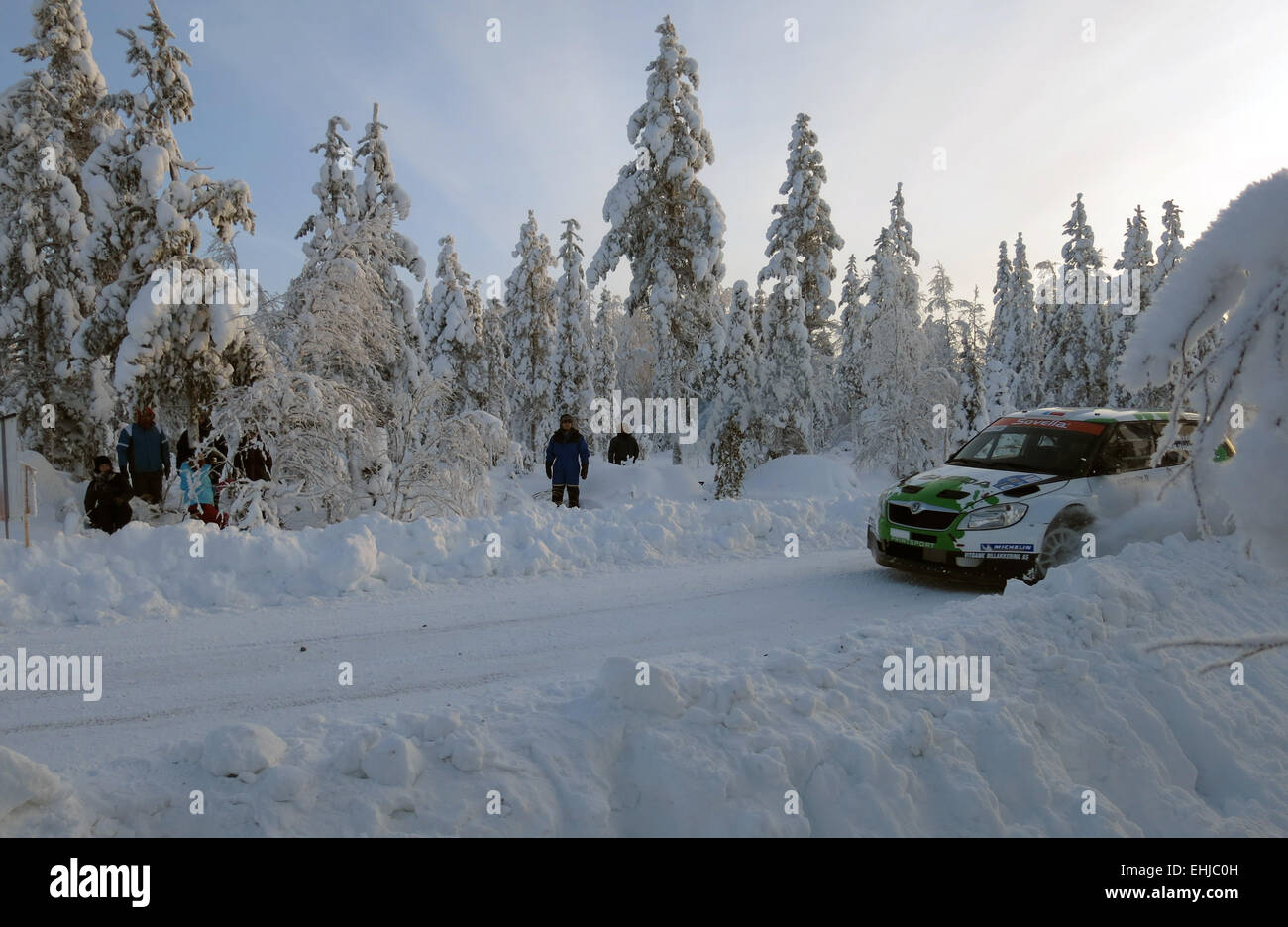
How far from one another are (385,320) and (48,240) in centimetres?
1367

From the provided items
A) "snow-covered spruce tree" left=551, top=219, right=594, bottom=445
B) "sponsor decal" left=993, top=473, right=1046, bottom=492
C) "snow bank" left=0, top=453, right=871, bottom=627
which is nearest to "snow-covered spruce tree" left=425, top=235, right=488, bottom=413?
"snow-covered spruce tree" left=551, top=219, right=594, bottom=445

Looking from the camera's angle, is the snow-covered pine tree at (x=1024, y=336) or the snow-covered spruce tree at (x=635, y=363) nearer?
the snow-covered pine tree at (x=1024, y=336)

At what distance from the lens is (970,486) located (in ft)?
25.6

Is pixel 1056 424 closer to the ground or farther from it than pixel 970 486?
farther from it

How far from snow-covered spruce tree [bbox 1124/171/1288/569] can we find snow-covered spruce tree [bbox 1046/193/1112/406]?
4578 centimetres

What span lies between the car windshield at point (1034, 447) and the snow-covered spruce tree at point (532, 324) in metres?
34.5

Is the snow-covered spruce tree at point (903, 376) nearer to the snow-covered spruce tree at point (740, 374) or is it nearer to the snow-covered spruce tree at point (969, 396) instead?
the snow-covered spruce tree at point (969, 396)

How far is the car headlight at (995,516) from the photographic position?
7.43 metres

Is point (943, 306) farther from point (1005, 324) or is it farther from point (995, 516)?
point (995, 516)

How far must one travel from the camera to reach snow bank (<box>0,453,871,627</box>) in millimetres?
6746

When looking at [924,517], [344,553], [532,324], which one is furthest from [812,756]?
[532,324]

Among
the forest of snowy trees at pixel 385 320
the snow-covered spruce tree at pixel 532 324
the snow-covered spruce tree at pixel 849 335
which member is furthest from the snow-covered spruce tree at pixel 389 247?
the snow-covered spruce tree at pixel 849 335
